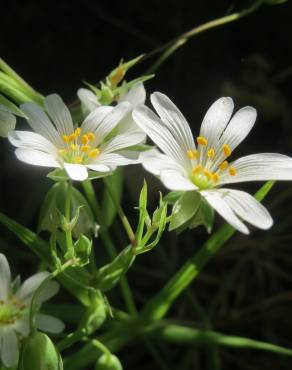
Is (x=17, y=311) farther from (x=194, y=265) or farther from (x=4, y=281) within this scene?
(x=194, y=265)

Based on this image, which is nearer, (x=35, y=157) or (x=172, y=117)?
(x=35, y=157)

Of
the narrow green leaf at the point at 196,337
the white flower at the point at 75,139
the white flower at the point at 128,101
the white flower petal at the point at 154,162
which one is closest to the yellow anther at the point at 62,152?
the white flower at the point at 75,139

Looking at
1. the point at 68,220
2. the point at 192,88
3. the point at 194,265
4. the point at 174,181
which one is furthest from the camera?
the point at 192,88

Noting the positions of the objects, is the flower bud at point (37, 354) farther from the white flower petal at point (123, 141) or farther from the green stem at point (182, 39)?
the green stem at point (182, 39)

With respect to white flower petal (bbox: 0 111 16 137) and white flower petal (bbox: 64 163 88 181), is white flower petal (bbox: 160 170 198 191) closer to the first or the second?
white flower petal (bbox: 64 163 88 181)

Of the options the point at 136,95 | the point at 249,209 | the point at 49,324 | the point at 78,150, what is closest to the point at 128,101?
the point at 136,95
